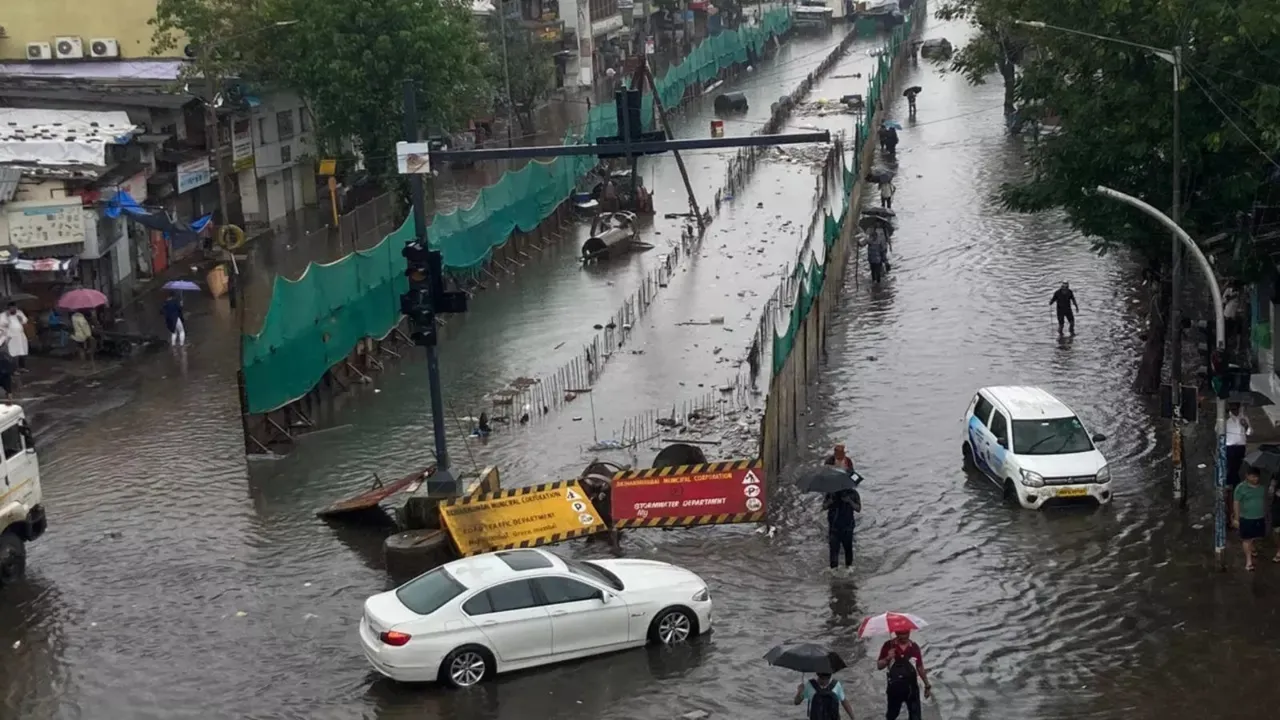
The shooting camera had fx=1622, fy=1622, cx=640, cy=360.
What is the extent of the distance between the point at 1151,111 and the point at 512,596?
14092 millimetres

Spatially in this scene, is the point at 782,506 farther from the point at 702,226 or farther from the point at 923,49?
the point at 923,49

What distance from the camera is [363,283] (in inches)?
1330

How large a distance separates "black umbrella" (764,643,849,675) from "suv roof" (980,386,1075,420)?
417 inches

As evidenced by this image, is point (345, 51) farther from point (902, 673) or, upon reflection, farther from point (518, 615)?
point (902, 673)

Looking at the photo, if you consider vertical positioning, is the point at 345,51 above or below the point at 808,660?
above

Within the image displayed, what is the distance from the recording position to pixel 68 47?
4912cm

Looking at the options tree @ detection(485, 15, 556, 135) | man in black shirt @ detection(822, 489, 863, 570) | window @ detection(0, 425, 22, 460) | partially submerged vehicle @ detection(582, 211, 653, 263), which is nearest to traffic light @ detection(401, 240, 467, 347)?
window @ detection(0, 425, 22, 460)

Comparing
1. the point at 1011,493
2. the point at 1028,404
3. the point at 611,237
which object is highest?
the point at 611,237

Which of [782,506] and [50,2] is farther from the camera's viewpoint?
[50,2]

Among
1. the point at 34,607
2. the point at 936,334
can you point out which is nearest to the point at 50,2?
the point at 936,334

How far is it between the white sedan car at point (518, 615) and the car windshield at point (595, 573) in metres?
0.01

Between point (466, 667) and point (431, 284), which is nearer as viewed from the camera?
point (466, 667)

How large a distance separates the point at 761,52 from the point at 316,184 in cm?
5857

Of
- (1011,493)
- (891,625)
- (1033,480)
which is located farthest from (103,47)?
(891,625)
